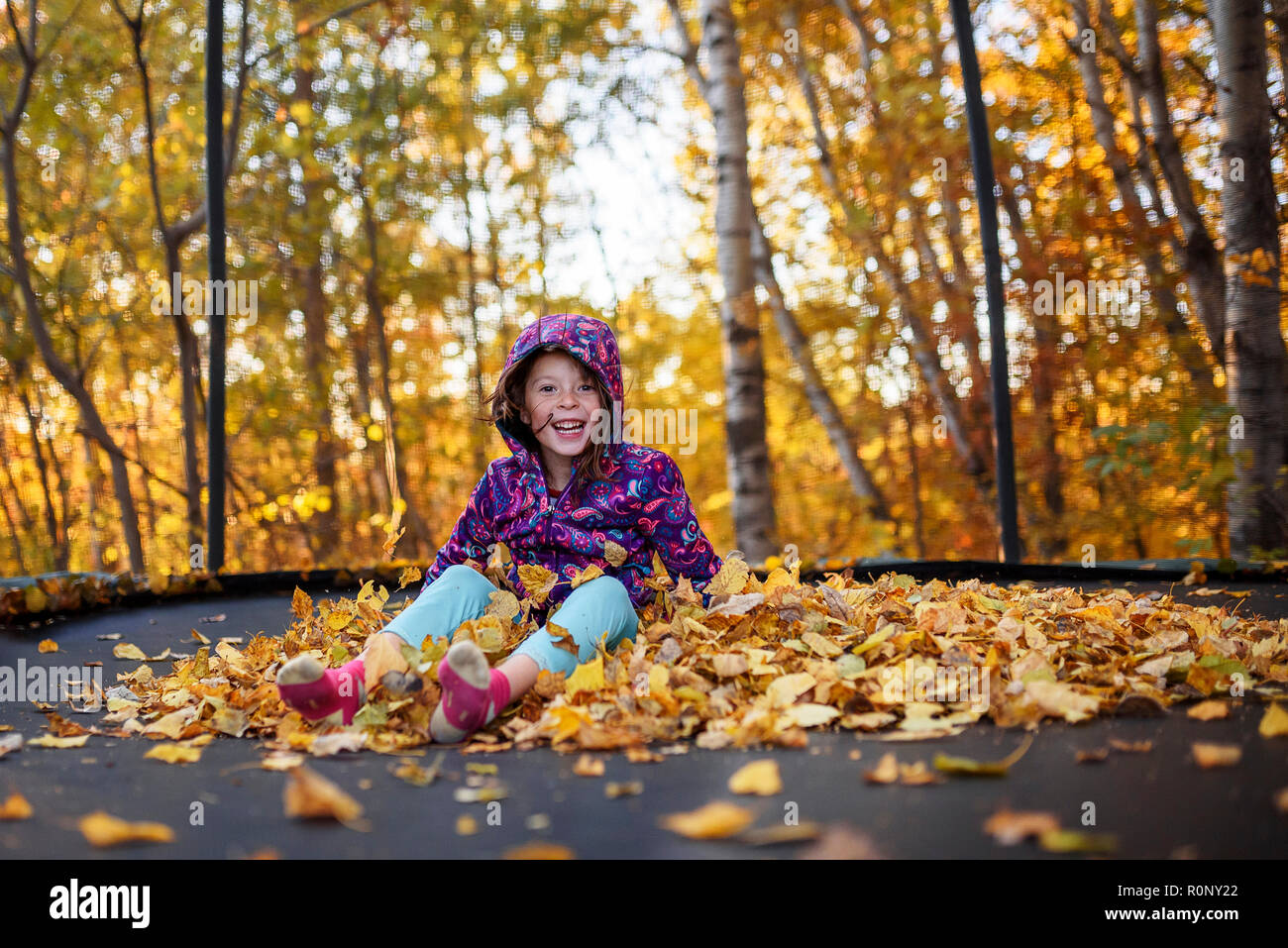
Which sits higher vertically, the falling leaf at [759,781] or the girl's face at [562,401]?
the girl's face at [562,401]

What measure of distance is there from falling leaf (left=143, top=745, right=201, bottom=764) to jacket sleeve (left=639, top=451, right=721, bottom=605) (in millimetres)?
866

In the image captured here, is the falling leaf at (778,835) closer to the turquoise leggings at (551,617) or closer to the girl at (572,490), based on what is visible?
the turquoise leggings at (551,617)

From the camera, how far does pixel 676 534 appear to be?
5.69 feet

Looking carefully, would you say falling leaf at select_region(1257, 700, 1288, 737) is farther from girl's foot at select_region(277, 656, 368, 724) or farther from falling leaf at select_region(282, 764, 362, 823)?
girl's foot at select_region(277, 656, 368, 724)

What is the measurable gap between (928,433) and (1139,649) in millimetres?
2828

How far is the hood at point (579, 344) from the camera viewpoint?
1730mm

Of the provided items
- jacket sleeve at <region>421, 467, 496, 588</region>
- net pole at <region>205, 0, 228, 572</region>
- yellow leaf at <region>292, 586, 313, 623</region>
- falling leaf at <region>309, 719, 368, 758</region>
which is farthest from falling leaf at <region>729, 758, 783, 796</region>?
net pole at <region>205, 0, 228, 572</region>

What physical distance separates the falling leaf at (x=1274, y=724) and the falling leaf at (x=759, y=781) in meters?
0.57

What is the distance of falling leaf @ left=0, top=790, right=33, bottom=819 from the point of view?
0.88 m

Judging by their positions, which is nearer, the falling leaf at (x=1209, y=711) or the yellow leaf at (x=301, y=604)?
the falling leaf at (x=1209, y=711)

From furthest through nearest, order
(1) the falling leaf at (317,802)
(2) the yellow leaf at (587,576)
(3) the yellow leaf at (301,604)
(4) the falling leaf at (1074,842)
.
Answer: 1. (3) the yellow leaf at (301,604)
2. (2) the yellow leaf at (587,576)
3. (1) the falling leaf at (317,802)
4. (4) the falling leaf at (1074,842)

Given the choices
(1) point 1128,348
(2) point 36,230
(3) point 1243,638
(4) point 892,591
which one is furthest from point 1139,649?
(2) point 36,230

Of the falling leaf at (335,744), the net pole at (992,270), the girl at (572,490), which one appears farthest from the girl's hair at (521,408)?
the net pole at (992,270)

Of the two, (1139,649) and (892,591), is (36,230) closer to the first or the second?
(892,591)
